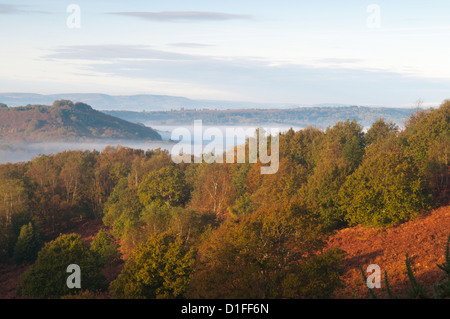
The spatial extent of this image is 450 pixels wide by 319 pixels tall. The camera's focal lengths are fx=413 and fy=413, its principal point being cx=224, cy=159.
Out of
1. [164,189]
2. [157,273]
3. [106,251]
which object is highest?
[157,273]

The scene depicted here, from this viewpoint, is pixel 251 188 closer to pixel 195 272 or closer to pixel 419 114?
pixel 195 272

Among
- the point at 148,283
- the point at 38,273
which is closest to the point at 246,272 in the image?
the point at 148,283

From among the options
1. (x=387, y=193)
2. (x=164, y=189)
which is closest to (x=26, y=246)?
(x=164, y=189)

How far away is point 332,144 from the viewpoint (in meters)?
56.4

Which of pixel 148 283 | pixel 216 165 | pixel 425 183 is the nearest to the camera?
pixel 148 283

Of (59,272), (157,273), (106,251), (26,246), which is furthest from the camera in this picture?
(26,246)

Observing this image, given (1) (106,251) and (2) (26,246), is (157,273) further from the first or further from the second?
(2) (26,246)

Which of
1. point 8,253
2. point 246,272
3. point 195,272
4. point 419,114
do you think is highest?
point 419,114

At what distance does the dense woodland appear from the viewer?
880 inches

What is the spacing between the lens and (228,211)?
5212cm

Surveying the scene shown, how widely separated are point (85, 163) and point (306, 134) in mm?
48294

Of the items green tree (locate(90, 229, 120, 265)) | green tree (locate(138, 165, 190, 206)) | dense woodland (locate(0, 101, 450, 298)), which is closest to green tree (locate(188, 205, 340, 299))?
dense woodland (locate(0, 101, 450, 298))

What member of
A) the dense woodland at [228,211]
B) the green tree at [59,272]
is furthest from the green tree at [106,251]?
the green tree at [59,272]

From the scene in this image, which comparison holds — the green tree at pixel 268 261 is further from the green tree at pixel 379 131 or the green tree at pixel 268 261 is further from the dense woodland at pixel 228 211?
the green tree at pixel 379 131
